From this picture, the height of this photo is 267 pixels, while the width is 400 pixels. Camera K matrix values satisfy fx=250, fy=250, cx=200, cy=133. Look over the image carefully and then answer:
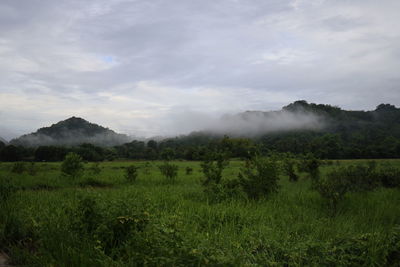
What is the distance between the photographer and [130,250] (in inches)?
140

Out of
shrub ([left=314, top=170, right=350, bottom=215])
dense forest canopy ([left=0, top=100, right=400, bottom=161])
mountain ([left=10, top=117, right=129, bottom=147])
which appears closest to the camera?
shrub ([left=314, top=170, right=350, bottom=215])

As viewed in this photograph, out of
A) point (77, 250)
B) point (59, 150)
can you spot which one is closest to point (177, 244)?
point (77, 250)

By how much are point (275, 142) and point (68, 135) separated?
10972cm

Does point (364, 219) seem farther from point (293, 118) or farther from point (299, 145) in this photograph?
point (293, 118)

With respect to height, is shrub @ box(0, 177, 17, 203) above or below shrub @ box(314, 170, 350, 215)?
above

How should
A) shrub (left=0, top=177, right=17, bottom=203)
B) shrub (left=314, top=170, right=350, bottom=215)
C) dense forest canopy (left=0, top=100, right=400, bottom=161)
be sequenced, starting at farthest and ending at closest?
dense forest canopy (left=0, top=100, right=400, bottom=161)
shrub (left=0, top=177, right=17, bottom=203)
shrub (left=314, top=170, right=350, bottom=215)

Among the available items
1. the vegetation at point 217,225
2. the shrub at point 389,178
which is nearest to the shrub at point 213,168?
the vegetation at point 217,225

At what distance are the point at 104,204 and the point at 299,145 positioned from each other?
198 feet

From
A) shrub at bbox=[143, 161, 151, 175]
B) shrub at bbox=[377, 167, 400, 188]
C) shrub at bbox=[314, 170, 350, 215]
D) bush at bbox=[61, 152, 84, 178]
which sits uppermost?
bush at bbox=[61, 152, 84, 178]

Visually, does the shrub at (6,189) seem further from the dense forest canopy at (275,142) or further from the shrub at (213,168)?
the dense forest canopy at (275,142)

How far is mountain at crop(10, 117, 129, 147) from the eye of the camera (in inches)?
4813

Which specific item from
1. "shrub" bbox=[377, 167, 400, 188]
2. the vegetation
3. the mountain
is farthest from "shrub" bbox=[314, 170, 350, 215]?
the mountain

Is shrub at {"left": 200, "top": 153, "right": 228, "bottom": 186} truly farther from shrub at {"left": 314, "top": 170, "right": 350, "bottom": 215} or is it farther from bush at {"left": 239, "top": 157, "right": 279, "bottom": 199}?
shrub at {"left": 314, "top": 170, "right": 350, "bottom": 215}

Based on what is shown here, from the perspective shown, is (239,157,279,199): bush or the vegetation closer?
the vegetation
